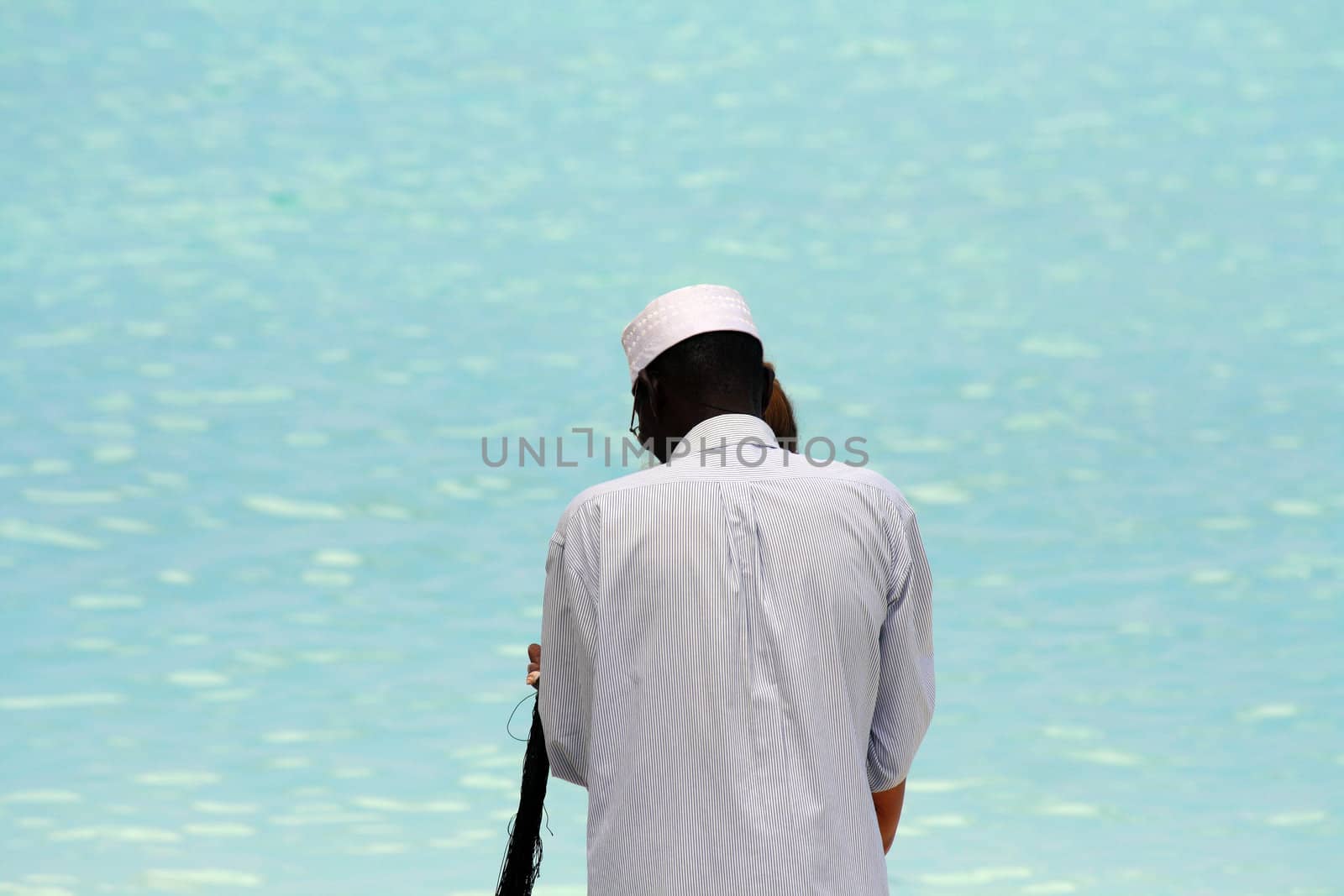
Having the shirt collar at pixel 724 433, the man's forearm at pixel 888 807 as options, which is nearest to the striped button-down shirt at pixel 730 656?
the shirt collar at pixel 724 433

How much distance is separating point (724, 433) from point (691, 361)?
0.07 meters

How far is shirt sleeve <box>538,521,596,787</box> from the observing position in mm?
1259

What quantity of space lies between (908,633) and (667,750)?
0.24 m

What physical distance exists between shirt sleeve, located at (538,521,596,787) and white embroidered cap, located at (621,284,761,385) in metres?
0.18

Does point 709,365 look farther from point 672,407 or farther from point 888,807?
point 888,807

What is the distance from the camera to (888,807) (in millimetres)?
1403

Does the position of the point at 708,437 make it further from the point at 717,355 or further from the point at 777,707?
the point at 777,707

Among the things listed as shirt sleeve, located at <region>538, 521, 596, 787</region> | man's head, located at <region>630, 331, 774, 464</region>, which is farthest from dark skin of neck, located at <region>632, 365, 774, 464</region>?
shirt sleeve, located at <region>538, 521, 596, 787</region>

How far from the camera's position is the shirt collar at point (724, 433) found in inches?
49.7

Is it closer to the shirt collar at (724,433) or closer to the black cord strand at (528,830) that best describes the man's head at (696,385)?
the shirt collar at (724,433)

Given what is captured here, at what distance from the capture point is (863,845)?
122 centimetres

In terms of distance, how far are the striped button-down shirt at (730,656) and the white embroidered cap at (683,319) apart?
3.0 inches

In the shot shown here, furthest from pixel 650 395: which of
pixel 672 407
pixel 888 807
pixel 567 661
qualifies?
pixel 888 807

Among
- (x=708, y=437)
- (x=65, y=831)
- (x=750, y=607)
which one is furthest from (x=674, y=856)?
(x=65, y=831)
